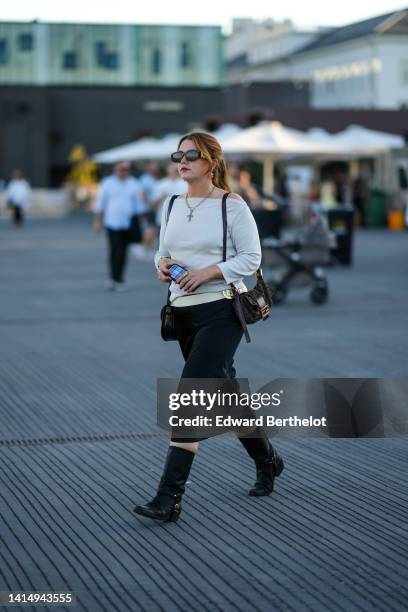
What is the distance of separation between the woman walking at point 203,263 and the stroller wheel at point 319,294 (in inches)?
412

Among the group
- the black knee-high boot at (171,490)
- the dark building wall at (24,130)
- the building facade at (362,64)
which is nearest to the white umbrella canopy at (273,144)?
the black knee-high boot at (171,490)

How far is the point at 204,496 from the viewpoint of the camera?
261 inches

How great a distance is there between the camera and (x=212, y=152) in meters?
6.25

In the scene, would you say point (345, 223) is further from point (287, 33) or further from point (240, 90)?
point (287, 33)

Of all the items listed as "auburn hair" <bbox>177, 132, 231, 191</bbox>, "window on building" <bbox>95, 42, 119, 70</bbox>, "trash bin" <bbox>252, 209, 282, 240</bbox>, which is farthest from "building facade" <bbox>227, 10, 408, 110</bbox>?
"auburn hair" <bbox>177, 132, 231, 191</bbox>

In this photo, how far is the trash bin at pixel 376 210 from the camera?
41.3 m

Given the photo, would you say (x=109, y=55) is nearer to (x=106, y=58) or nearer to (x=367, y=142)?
(x=106, y=58)

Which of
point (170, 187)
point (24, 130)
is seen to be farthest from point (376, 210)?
point (24, 130)

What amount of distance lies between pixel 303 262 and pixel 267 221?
8.10ft

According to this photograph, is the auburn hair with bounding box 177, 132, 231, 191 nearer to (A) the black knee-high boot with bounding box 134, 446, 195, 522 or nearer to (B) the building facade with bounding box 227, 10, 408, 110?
(A) the black knee-high boot with bounding box 134, 446, 195, 522

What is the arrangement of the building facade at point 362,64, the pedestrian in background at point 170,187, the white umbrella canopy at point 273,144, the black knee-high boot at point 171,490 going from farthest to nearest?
the building facade at point 362,64
the white umbrella canopy at point 273,144
the pedestrian in background at point 170,187
the black knee-high boot at point 171,490

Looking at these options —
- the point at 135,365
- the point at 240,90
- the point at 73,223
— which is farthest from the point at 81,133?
the point at 135,365

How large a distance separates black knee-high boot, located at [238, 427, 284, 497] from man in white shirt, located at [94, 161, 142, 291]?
1211 centimetres

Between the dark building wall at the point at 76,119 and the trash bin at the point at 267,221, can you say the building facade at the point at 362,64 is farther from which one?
the trash bin at the point at 267,221
